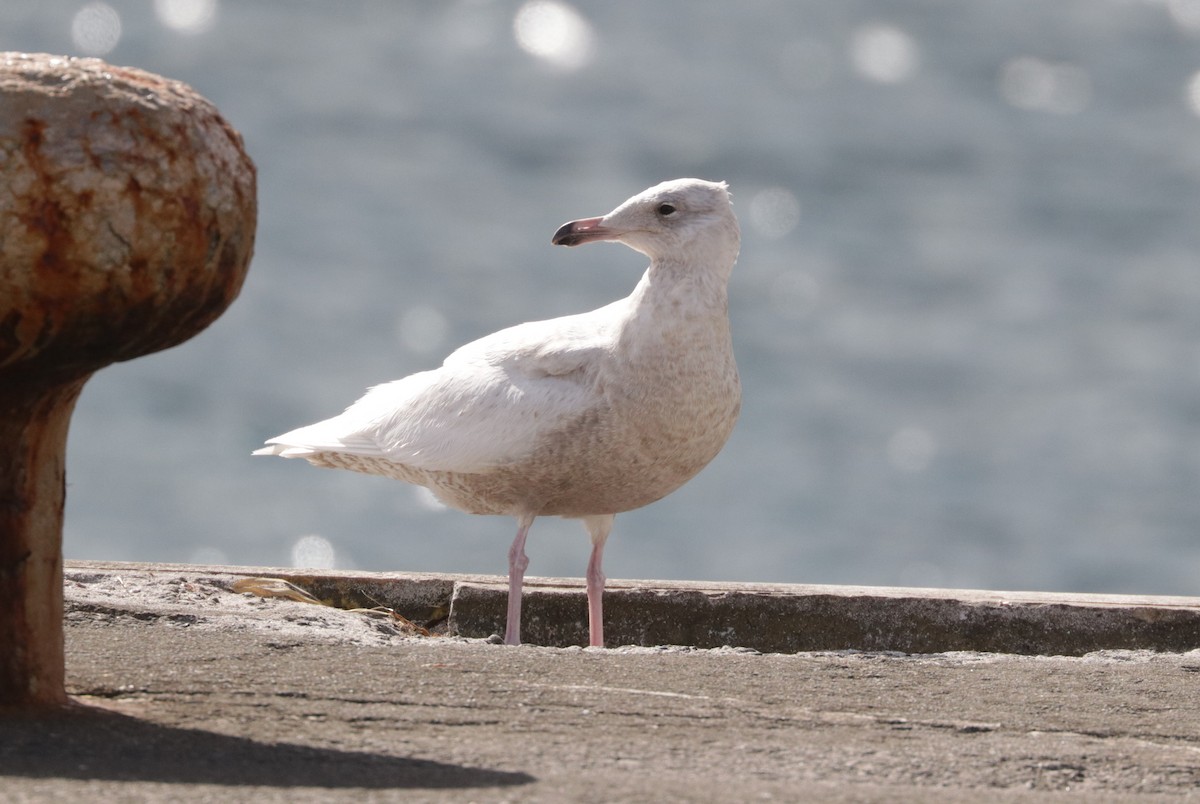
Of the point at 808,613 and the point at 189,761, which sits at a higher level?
the point at 808,613

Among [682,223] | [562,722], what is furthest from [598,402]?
[562,722]

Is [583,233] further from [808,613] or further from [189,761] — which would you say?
[189,761]

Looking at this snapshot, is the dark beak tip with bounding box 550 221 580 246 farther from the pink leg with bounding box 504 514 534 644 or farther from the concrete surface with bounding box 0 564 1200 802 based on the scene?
the concrete surface with bounding box 0 564 1200 802

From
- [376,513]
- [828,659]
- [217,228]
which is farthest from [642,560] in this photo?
[217,228]

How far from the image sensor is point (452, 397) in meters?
6.49

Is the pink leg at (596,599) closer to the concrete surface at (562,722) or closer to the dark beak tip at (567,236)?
the concrete surface at (562,722)

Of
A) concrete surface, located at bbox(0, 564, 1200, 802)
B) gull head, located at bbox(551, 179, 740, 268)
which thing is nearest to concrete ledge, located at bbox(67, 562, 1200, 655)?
concrete surface, located at bbox(0, 564, 1200, 802)

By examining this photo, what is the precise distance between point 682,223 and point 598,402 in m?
0.77

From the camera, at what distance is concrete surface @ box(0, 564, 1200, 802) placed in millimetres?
3340

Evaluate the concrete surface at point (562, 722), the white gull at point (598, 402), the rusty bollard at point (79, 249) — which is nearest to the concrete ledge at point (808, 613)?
the white gull at point (598, 402)

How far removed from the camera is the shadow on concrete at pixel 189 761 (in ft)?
10.7

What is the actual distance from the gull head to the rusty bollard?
275cm

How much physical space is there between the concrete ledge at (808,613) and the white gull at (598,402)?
8.3 inches

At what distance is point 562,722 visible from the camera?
3.91m
